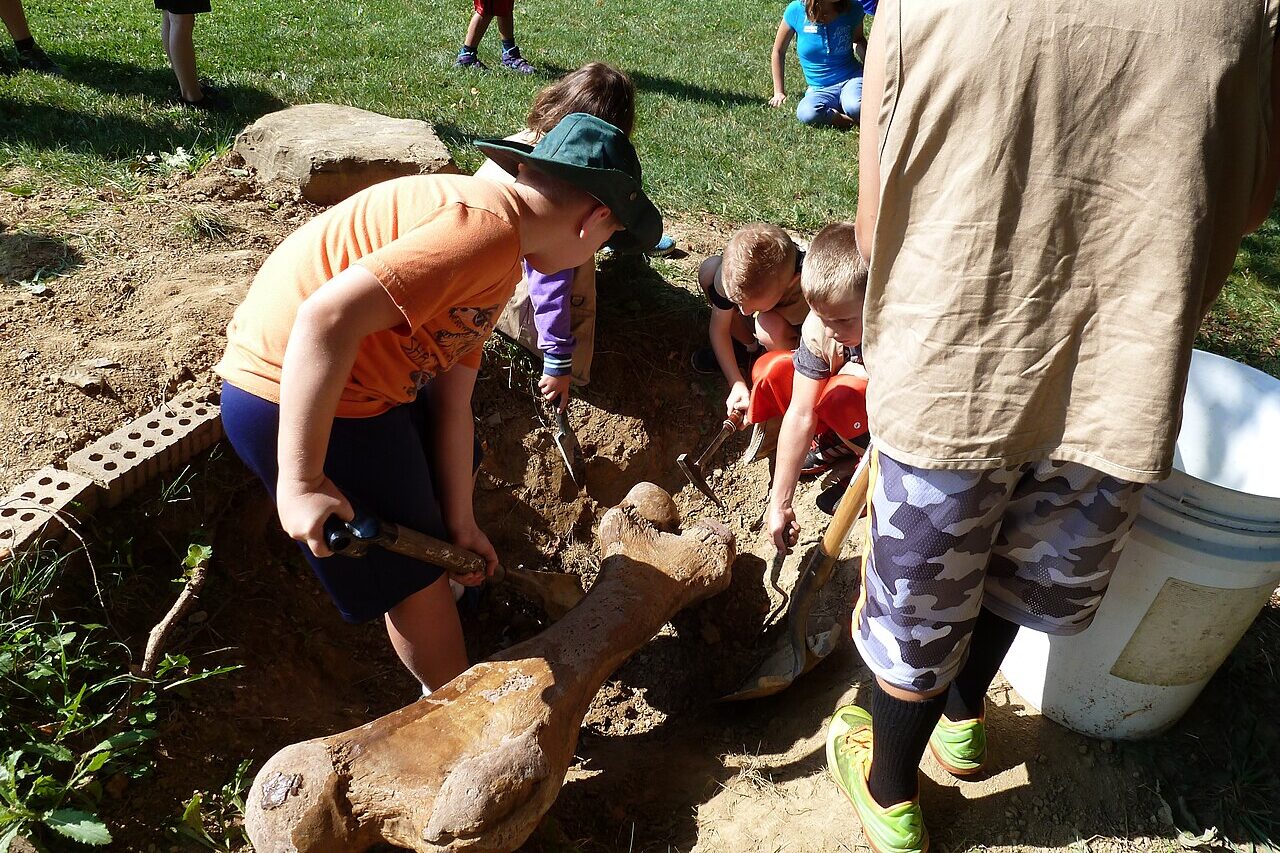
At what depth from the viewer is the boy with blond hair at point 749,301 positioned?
2723 millimetres

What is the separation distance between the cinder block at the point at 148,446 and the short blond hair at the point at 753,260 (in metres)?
1.50

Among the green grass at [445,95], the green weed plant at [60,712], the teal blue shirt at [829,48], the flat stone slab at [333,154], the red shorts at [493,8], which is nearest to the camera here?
the green weed plant at [60,712]

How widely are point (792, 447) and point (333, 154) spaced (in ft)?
6.94

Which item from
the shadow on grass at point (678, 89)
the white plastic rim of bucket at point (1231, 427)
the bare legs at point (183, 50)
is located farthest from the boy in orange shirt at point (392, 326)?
the shadow on grass at point (678, 89)

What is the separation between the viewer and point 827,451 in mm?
2887

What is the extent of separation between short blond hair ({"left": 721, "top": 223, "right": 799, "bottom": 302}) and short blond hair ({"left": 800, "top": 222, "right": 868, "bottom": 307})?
1.51ft


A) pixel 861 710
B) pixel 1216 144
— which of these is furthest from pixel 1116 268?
pixel 861 710

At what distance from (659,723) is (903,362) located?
5.32ft

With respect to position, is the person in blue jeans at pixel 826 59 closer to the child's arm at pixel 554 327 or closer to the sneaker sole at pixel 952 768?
the child's arm at pixel 554 327

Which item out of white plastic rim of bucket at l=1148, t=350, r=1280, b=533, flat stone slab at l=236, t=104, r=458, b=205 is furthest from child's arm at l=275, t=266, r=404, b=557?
flat stone slab at l=236, t=104, r=458, b=205

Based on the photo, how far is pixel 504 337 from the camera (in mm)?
3043

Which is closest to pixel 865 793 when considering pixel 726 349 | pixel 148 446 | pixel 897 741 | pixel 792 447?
pixel 897 741

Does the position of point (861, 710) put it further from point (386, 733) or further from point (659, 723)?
point (386, 733)

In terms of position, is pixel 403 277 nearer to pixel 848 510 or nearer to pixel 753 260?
pixel 848 510
